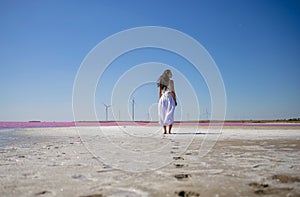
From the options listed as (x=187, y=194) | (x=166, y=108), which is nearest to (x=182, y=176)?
(x=187, y=194)

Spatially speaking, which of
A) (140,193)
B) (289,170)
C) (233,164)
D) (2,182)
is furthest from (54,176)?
(289,170)

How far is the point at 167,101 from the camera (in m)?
10.6

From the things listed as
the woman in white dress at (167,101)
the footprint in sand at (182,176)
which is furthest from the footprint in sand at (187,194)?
the woman in white dress at (167,101)

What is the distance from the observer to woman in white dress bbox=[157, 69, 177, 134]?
10.4 m

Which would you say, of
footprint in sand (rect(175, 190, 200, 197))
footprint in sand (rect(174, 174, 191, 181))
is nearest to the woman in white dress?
footprint in sand (rect(174, 174, 191, 181))

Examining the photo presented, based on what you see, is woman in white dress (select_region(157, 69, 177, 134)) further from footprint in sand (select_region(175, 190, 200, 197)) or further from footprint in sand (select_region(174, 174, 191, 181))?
footprint in sand (select_region(175, 190, 200, 197))

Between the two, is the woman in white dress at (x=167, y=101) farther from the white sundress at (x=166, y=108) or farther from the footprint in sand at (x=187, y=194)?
the footprint in sand at (x=187, y=194)

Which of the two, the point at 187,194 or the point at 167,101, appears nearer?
the point at 187,194

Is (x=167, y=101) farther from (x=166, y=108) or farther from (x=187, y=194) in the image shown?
(x=187, y=194)

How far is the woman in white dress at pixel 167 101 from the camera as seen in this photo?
10391 millimetres

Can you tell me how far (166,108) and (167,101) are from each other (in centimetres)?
29

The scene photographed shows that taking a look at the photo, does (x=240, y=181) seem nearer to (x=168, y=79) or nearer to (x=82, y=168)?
(x=82, y=168)

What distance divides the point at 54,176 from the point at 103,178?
570 millimetres

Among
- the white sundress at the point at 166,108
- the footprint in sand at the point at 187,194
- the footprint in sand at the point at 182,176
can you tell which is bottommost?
the footprint in sand at the point at 187,194
